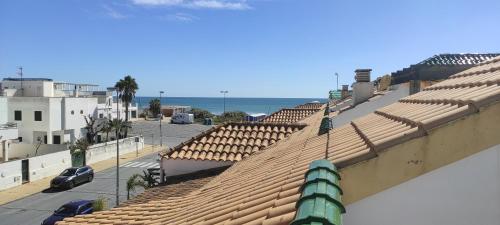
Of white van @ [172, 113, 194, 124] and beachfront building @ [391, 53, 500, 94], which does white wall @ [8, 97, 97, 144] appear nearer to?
white van @ [172, 113, 194, 124]

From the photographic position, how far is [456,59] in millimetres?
11469

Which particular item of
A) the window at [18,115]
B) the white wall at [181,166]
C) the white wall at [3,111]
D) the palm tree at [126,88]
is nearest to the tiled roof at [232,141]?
the white wall at [181,166]

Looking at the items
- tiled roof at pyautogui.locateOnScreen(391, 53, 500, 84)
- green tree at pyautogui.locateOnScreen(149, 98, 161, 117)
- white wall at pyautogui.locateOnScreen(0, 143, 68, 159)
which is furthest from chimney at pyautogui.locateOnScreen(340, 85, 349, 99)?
green tree at pyautogui.locateOnScreen(149, 98, 161, 117)

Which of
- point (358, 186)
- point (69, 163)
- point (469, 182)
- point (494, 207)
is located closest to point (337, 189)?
point (358, 186)

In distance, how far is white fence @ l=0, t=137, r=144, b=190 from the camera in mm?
29178

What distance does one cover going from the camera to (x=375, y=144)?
3100 millimetres

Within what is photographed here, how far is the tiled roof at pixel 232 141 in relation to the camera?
11.7 m

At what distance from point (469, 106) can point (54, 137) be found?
4938 cm

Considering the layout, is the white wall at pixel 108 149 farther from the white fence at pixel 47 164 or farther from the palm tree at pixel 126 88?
the palm tree at pixel 126 88

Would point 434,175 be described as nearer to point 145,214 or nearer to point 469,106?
point 469,106

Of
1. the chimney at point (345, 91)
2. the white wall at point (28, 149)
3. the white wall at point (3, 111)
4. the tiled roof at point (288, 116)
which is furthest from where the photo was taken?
the white wall at point (28, 149)

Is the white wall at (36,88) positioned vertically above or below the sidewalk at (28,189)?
above

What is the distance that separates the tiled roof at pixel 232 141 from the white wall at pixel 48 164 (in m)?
24.1

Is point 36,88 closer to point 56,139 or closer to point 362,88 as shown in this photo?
point 56,139
